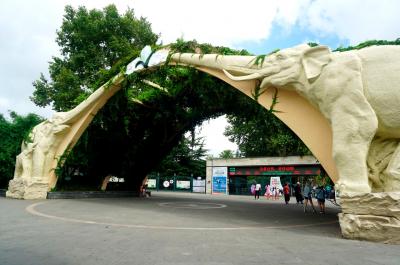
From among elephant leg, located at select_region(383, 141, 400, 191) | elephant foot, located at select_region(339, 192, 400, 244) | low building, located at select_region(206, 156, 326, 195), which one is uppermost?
low building, located at select_region(206, 156, 326, 195)

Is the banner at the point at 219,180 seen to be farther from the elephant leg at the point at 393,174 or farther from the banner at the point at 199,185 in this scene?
the elephant leg at the point at 393,174

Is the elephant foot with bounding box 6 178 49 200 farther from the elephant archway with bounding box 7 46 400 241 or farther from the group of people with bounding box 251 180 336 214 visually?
the group of people with bounding box 251 180 336 214

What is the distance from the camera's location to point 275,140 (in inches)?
1507

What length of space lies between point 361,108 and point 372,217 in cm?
275

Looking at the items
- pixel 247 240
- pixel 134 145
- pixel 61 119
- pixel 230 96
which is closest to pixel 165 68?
pixel 230 96

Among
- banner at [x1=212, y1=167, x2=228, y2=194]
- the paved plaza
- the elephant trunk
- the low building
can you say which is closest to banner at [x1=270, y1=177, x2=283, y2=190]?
the low building

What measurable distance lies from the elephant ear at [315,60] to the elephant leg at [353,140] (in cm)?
120

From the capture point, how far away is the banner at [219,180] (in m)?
38.8

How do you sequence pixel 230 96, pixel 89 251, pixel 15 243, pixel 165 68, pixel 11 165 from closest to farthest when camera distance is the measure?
1. pixel 89 251
2. pixel 15 243
3. pixel 165 68
4. pixel 230 96
5. pixel 11 165

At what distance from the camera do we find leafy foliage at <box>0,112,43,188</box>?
71.8 ft

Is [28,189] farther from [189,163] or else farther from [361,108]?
[189,163]

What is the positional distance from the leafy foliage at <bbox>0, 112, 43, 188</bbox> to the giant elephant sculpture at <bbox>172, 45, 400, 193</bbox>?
60.5 ft

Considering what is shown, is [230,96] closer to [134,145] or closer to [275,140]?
[134,145]

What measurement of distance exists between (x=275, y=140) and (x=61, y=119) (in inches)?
968
